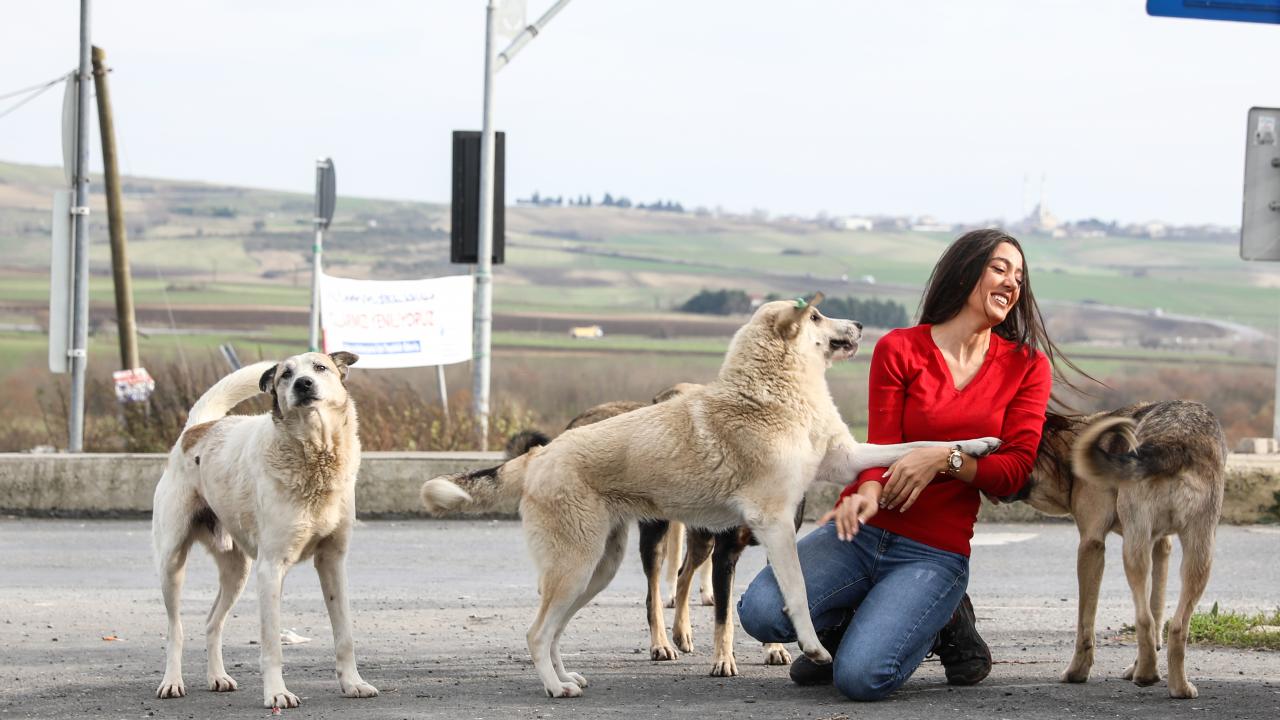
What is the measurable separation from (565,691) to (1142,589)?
243 centimetres

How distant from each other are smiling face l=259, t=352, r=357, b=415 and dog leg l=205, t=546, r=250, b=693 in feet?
2.82

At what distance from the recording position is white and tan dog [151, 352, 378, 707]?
6.45 metres

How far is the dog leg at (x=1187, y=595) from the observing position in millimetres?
6316

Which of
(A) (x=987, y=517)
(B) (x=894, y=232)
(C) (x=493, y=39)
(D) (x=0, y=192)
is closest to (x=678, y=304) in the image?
(B) (x=894, y=232)

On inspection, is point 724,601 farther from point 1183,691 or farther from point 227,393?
point 227,393

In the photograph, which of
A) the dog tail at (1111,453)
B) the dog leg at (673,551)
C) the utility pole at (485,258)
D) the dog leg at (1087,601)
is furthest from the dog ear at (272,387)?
the utility pole at (485,258)

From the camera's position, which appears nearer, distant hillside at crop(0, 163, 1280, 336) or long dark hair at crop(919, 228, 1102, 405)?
long dark hair at crop(919, 228, 1102, 405)

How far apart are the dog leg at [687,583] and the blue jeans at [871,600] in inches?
28.0

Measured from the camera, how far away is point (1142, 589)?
6.40 metres

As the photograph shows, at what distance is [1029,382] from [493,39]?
510 inches

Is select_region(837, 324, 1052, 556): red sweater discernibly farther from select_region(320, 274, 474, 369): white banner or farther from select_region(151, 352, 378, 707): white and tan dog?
select_region(320, 274, 474, 369): white banner

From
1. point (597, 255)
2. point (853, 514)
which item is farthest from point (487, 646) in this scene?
point (597, 255)

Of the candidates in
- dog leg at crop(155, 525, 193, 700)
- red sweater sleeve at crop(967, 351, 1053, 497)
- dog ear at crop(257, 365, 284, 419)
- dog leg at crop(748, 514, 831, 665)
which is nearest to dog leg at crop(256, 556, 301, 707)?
dog leg at crop(155, 525, 193, 700)

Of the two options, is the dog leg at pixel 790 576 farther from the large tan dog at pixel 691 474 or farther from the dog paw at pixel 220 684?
the dog paw at pixel 220 684
